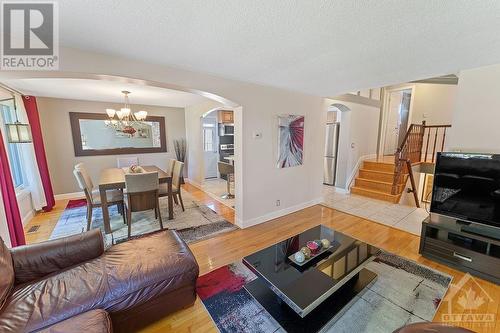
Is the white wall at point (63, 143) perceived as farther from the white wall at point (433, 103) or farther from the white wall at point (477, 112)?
the white wall at point (433, 103)

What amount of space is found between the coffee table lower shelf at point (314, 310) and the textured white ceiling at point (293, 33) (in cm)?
215

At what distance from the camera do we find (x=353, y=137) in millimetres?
5195

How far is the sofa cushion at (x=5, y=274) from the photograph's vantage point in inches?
50.1

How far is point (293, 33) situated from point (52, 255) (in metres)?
2.58

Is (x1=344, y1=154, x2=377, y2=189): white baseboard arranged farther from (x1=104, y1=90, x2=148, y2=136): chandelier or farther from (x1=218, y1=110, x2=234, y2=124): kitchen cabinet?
(x1=104, y1=90, x2=148, y2=136): chandelier

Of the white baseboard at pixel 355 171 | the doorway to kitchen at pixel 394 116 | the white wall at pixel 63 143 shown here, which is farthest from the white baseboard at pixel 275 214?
the white wall at pixel 63 143

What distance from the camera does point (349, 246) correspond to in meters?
2.03

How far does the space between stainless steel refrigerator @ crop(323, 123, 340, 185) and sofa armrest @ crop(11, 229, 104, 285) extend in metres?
5.27

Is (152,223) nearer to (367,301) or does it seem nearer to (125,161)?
(125,161)

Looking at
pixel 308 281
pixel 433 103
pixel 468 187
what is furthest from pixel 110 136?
pixel 433 103

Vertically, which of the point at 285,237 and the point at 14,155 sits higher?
the point at 14,155

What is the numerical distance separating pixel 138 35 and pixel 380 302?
3103mm

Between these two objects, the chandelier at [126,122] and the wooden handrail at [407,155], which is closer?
the chandelier at [126,122]

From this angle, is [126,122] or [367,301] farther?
[126,122]
